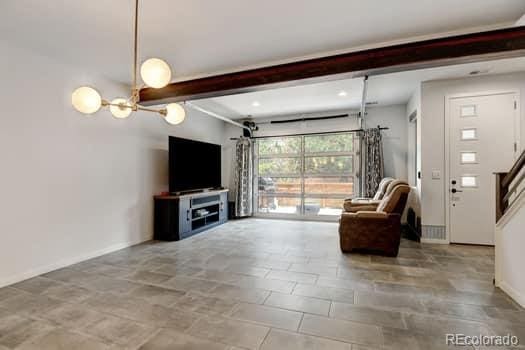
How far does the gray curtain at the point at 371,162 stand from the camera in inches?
226

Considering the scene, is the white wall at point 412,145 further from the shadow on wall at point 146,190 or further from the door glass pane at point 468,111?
the shadow on wall at point 146,190

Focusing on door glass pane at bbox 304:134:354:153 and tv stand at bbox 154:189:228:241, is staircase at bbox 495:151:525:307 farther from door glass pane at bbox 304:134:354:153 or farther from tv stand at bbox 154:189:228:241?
tv stand at bbox 154:189:228:241

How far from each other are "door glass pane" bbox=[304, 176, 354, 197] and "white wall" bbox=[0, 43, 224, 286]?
3.96 meters

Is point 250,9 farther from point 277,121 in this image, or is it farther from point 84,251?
point 277,121

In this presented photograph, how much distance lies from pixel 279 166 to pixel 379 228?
366 cm

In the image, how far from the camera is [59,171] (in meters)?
3.27

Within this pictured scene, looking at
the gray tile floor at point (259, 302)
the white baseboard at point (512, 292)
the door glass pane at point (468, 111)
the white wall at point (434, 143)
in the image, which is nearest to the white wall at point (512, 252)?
the white baseboard at point (512, 292)

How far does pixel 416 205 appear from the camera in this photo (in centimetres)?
486

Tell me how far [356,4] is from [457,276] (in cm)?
307

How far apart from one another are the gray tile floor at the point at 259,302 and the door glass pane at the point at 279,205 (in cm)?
299

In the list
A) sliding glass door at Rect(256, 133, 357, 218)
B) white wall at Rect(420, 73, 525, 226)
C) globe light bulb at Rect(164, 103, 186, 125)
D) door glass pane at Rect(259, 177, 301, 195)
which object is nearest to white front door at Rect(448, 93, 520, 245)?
white wall at Rect(420, 73, 525, 226)

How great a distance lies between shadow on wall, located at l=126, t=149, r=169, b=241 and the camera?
4.39 metres

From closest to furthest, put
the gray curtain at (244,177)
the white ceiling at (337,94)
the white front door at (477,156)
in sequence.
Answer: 1. the white ceiling at (337,94)
2. the white front door at (477,156)
3. the gray curtain at (244,177)

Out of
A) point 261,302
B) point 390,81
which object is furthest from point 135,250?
point 390,81
